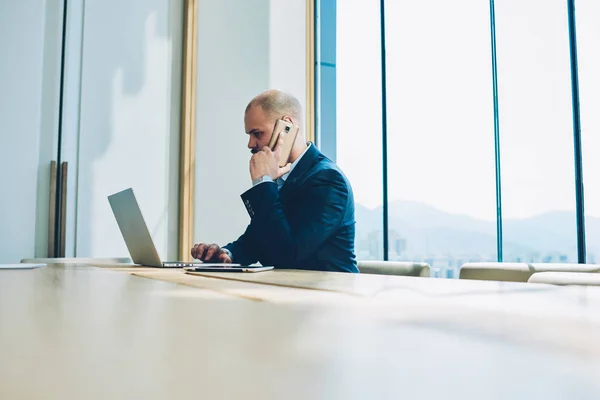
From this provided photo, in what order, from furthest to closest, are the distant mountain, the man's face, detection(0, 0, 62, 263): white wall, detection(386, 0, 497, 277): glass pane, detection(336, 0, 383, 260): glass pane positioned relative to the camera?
detection(336, 0, 383, 260): glass pane → detection(386, 0, 497, 277): glass pane → the distant mountain → detection(0, 0, 62, 263): white wall → the man's face

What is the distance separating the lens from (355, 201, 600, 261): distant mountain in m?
3.52

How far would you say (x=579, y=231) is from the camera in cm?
343

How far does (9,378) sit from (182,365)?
0.18 feet

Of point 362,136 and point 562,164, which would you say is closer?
point 562,164

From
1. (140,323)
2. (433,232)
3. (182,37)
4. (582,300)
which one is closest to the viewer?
(140,323)

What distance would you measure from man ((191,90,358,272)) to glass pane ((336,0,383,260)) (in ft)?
7.86

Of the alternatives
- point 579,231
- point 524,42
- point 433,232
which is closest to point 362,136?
point 433,232

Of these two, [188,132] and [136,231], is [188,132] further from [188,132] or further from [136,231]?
[136,231]

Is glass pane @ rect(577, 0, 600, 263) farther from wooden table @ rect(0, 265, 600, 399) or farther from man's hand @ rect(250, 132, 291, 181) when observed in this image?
wooden table @ rect(0, 265, 600, 399)

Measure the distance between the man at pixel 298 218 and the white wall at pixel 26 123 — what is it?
1.60m

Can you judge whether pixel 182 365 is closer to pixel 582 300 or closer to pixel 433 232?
pixel 582 300

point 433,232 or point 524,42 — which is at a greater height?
point 524,42

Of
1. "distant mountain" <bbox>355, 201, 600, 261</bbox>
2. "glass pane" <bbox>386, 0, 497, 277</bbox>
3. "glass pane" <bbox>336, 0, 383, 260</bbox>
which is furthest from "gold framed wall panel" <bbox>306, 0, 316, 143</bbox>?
"distant mountain" <bbox>355, 201, 600, 261</bbox>

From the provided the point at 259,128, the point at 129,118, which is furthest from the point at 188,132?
Answer: the point at 259,128
